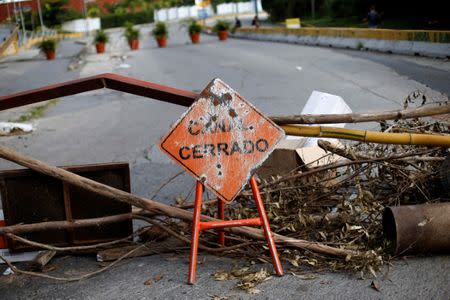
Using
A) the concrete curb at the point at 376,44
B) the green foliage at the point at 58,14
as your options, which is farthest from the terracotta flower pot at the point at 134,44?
the green foliage at the point at 58,14

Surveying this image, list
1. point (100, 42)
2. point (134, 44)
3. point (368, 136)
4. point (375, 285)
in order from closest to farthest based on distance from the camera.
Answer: point (375, 285), point (368, 136), point (100, 42), point (134, 44)

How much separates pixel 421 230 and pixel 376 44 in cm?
1863

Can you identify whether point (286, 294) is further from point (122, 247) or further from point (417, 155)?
point (417, 155)

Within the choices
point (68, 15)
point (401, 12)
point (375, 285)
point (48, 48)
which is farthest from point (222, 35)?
point (375, 285)

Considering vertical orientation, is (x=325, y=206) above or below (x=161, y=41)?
above

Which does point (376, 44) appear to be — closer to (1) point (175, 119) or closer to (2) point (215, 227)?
(1) point (175, 119)

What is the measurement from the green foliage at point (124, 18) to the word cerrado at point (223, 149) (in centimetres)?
8688

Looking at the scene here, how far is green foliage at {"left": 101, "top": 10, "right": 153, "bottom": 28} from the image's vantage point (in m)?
91.0

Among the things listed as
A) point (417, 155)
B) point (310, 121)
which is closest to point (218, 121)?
point (310, 121)

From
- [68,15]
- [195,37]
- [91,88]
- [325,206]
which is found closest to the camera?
[91,88]

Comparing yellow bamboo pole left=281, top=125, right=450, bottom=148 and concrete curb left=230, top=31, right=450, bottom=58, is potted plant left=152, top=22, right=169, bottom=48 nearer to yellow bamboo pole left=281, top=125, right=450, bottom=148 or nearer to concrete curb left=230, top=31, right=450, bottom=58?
concrete curb left=230, top=31, right=450, bottom=58

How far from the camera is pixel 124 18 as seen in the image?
92.8 m

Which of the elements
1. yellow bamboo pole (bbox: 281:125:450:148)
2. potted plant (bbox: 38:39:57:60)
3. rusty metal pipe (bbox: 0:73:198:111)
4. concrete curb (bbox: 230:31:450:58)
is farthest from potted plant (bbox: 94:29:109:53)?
yellow bamboo pole (bbox: 281:125:450:148)

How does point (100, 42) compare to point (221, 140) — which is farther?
point (100, 42)
